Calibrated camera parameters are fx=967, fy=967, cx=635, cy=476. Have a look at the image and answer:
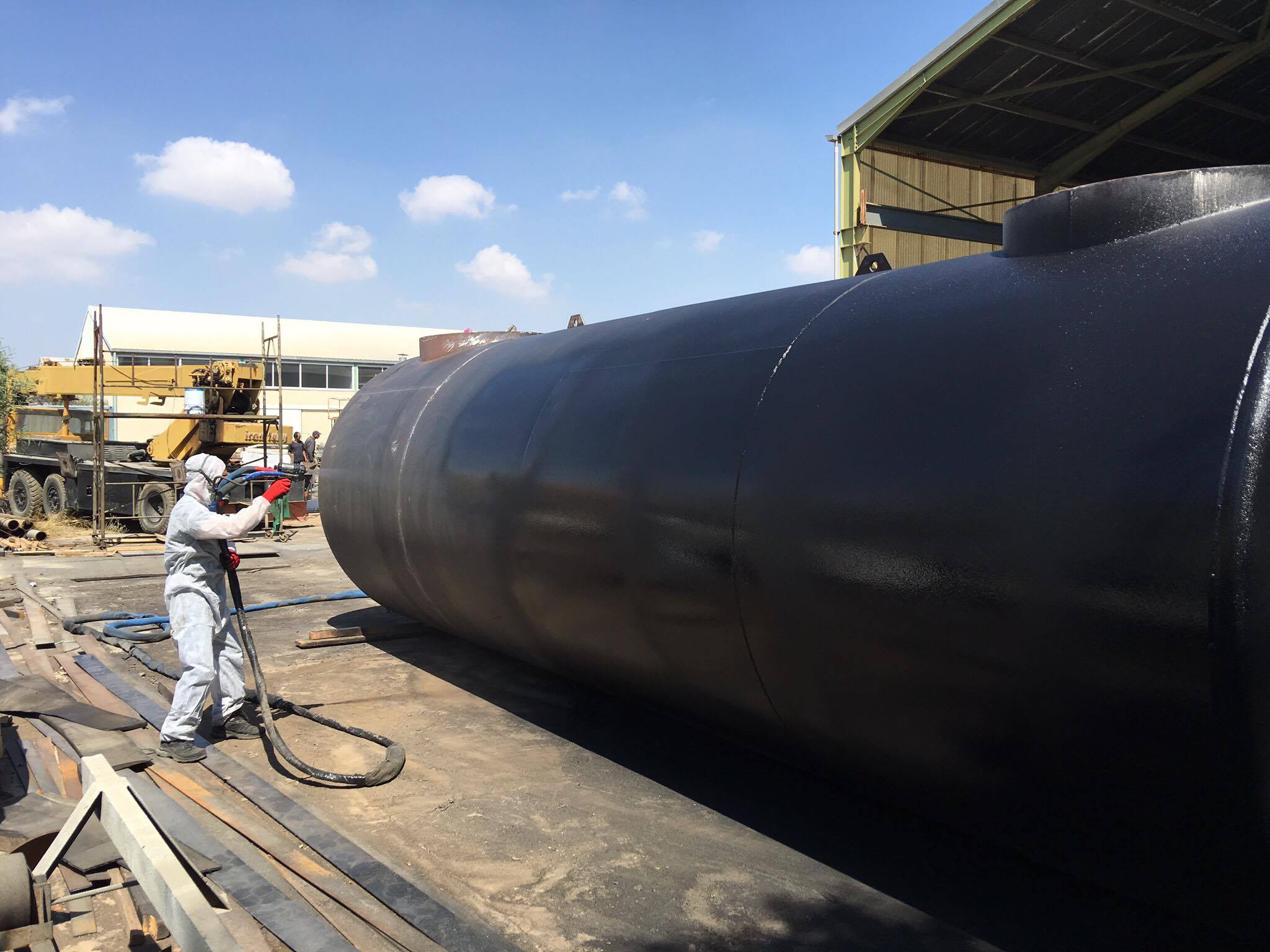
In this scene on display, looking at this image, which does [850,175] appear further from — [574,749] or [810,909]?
[810,909]

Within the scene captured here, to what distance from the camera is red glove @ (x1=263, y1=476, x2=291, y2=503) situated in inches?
225

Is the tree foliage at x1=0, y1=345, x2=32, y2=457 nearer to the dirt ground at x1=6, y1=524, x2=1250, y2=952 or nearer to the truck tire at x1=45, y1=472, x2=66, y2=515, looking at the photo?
the truck tire at x1=45, y1=472, x2=66, y2=515

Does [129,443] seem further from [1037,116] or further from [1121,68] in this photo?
[1121,68]

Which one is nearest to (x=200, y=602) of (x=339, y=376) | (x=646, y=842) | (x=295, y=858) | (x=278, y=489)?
(x=278, y=489)

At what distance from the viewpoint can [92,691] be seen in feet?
21.6

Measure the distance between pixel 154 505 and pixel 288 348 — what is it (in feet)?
76.9

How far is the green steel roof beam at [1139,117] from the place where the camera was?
11.6m

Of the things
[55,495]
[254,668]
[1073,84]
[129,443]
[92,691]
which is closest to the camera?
[254,668]

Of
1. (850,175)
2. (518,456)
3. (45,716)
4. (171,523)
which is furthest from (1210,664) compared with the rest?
(850,175)

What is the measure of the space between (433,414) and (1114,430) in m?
4.54

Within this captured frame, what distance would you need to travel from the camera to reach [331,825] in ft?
14.1

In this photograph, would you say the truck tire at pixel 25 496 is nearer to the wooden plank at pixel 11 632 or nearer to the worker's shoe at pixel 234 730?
the wooden plank at pixel 11 632

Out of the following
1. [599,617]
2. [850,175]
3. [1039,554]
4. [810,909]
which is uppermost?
[850,175]

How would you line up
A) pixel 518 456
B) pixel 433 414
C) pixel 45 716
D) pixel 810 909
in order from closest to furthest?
pixel 810 909 < pixel 518 456 < pixel 45 716 < pixel 433 414
